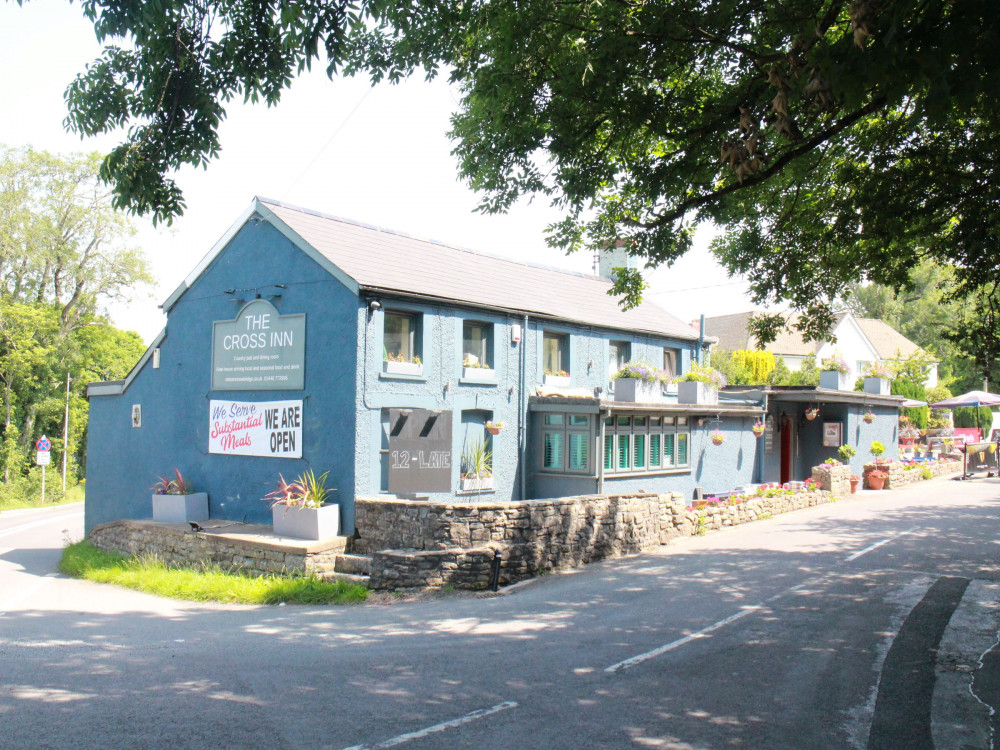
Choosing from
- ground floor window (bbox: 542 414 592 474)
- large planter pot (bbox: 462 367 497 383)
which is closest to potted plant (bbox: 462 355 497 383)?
large planter pot (bbox: 462 367 497 383)

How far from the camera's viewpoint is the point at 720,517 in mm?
18672

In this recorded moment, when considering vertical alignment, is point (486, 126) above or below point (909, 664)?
above

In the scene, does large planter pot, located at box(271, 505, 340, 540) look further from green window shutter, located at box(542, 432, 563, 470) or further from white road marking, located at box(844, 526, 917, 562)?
white road marking, located at box(844, 526, 917, 562)

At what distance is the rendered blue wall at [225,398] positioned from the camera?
1571 centimetres

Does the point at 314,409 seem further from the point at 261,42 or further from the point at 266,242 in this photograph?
the point at 261,42

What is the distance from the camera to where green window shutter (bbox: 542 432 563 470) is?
19.0 metres

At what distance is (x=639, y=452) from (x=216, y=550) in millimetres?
10267

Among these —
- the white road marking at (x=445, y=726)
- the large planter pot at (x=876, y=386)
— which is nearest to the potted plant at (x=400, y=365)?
the white road marking at (x=445, y=726)

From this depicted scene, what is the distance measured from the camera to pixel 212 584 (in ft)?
46.5

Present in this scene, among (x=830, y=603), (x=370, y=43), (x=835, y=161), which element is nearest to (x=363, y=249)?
(x=370, y=43)

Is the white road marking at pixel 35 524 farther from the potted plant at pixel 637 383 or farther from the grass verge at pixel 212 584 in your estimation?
the potted plant at pixel 637 383

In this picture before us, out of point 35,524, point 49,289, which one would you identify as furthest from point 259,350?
point 49,289

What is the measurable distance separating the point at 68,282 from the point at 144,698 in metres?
46.2

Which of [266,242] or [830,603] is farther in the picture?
[266,242]
